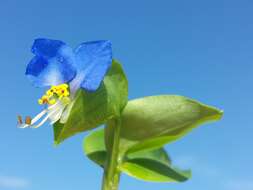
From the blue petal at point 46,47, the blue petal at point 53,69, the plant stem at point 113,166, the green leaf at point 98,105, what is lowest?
the plant stem at point 113,166

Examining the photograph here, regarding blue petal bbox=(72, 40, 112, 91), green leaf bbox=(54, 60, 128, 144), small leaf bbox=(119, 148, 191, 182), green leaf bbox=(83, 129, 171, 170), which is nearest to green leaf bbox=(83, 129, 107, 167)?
green leaf bbox=(83, 129, 171, 170)

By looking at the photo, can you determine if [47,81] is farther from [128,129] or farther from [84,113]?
[128,129]

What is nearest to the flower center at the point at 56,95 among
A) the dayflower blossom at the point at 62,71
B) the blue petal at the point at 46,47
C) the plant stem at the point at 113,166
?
the dayflower blossom at the point at 62,71

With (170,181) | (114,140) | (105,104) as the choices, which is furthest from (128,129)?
(170,181)

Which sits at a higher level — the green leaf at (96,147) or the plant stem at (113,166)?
the green leaf at (96,147)

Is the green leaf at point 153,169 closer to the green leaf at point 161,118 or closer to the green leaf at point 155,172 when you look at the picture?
the green leaf at point 155,172

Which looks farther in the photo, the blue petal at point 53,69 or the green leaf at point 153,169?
the green leaf at point 153,169

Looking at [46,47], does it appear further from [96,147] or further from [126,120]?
[96,147]

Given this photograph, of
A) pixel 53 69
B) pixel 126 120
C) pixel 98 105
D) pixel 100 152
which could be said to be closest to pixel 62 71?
pixel 53 69
